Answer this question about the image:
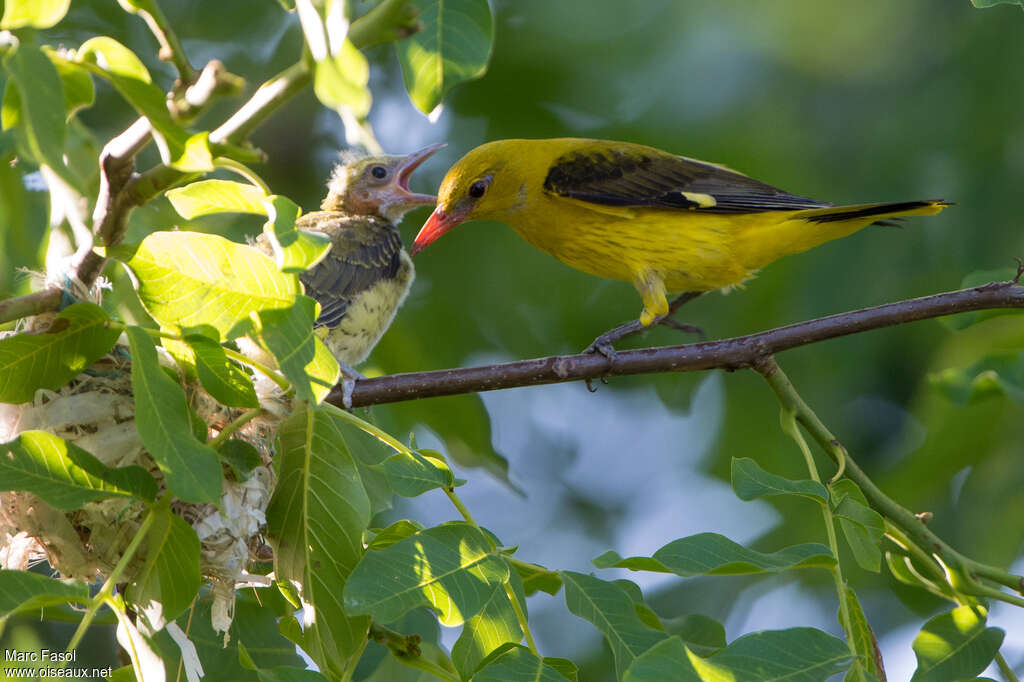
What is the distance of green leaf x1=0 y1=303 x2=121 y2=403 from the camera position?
1729 mm

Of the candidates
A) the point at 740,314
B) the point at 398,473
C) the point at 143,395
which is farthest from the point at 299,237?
the point at 740,314

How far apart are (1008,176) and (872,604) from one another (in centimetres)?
206

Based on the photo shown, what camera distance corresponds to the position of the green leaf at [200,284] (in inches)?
56.6

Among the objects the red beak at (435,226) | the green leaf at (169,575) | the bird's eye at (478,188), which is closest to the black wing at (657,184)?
the bird's eye at (478,188)

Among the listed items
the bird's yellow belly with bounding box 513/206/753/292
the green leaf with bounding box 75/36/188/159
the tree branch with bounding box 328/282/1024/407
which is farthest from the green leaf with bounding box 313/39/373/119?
the bird's yellow belly with bounding box 513/206/753/292

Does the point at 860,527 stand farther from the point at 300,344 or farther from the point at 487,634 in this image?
the point at 300,344

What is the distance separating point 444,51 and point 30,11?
0.51 metres

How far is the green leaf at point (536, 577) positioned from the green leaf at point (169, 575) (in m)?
0.59

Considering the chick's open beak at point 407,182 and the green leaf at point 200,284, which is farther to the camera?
the chick's open beak at point 407,182

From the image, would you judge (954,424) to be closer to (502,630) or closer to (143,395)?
(502,630)

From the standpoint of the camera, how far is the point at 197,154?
135cm

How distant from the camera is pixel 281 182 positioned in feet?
16.2

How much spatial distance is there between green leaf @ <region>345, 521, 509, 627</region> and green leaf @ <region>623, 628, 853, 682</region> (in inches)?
11.9

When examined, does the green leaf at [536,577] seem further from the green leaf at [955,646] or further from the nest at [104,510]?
the green leaf at [955,646]
